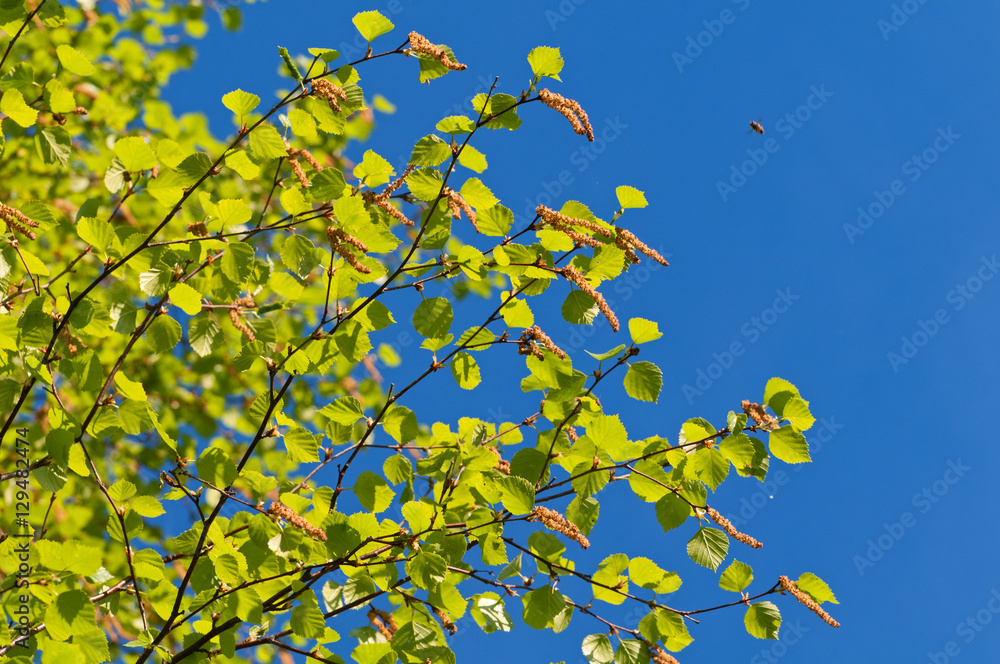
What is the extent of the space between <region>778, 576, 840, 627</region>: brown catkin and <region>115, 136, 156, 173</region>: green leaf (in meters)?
2.54

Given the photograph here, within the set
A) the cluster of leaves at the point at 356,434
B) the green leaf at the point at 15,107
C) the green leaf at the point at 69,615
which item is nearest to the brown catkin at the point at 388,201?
the cluster of leaves at the point at 356,434

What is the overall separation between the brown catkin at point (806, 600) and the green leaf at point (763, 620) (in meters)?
0.10

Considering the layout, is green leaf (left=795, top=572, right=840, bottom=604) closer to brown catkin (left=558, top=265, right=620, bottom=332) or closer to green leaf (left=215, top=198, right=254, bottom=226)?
brown catkin (left=558, top=265, right=620, bottom=332)

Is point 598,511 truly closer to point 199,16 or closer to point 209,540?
point 209,540

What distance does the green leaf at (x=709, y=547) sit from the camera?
2217 mm

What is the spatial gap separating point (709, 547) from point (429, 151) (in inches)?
60.7

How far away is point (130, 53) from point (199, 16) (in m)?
0.69

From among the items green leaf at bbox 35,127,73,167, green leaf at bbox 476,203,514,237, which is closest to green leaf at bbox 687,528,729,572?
green leaf at bbox 476,203,514,237

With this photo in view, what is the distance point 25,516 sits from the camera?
8.54 feet

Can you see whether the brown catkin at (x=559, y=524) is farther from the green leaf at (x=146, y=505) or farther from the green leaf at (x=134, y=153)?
the green leaf at (x=134, y=153)

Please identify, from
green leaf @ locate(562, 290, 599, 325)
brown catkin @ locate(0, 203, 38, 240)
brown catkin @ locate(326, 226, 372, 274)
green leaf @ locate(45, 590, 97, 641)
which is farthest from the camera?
green leaf @ locate(562, 290, 599, 325)

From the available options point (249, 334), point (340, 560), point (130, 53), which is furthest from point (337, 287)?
point (130, 53)

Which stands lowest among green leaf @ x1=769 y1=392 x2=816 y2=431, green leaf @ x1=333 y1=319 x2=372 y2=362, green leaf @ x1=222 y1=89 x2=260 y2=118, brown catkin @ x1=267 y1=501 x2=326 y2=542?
green leaf @ x1=769 y1=392 x2=816 y2=431

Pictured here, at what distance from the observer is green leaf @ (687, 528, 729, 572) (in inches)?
87.3
